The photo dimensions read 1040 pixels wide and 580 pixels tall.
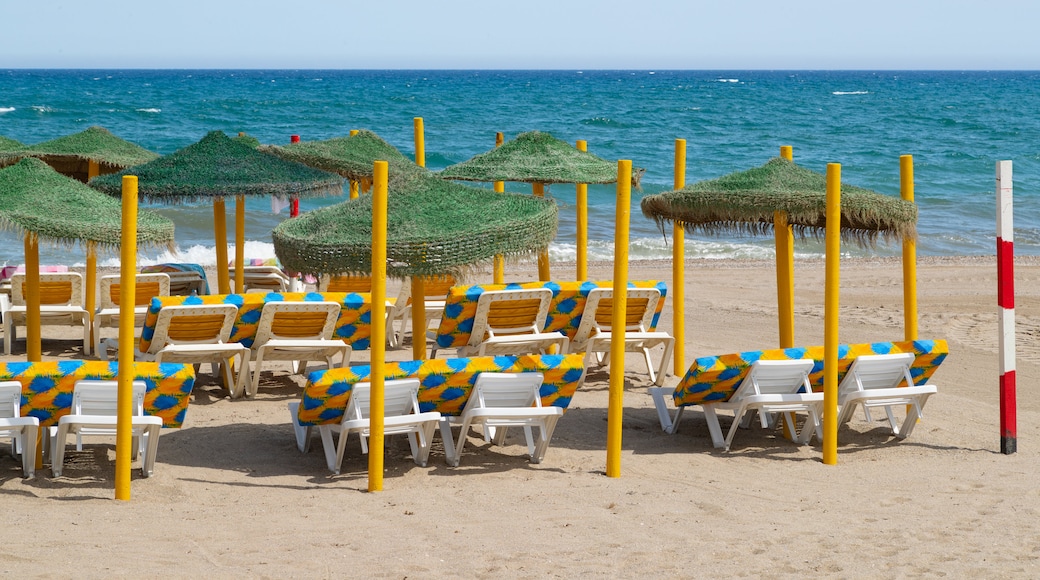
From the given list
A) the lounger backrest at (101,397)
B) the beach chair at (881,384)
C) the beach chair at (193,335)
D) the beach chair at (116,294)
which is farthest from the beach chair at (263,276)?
the beach chair at (881,384)

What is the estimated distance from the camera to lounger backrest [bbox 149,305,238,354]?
686 cm

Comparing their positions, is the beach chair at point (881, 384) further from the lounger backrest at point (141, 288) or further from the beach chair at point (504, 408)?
the lounger backrest at point (141, 288)

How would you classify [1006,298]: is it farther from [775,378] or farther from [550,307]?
[550,307]

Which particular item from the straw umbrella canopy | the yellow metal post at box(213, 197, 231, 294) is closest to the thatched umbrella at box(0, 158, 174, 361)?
the yellow metal post at box(213, 197, 231, 294)

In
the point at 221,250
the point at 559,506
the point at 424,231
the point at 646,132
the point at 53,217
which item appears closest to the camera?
the point at 559,506

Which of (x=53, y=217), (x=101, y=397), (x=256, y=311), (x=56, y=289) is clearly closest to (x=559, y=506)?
(x=101, y=397)

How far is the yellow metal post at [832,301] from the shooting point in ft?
18.5

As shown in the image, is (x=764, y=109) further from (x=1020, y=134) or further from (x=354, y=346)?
(x=354, y=346)

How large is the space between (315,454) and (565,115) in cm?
5192

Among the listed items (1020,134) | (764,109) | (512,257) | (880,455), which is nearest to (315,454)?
(512,257)

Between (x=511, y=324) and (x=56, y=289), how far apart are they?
3.83 metres

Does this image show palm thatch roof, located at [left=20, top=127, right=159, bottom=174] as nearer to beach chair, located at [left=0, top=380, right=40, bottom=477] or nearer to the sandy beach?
the sandy beach

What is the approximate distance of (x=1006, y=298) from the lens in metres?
5.98

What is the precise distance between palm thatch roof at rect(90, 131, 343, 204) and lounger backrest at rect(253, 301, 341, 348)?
2.86 ft
